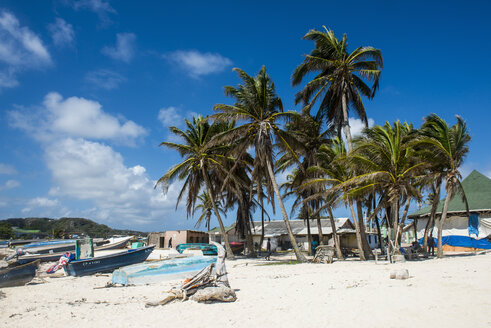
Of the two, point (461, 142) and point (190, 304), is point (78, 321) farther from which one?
point (461, 142)

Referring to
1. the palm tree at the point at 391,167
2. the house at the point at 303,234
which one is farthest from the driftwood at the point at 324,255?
the house at the point at 303,234

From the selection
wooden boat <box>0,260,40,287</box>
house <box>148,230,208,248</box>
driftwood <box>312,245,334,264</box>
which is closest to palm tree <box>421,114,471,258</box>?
driftwood <box>312,245,334,264</box>

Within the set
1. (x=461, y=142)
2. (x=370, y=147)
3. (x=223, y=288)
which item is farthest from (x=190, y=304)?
(x=461, y=142)

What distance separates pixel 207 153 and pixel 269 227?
2166 cm

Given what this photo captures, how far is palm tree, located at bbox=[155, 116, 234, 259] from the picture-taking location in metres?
21.5

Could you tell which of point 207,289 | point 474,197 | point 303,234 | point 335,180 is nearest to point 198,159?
point 335,180

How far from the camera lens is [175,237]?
119 feet

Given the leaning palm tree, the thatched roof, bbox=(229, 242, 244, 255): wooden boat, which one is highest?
the leaning palm tree

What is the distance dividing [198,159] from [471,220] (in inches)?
829

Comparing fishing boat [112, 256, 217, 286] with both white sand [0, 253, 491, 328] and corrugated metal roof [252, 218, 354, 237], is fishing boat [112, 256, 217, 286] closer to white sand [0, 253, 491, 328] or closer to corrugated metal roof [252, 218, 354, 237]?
white sand [0, 253, 491, 328]

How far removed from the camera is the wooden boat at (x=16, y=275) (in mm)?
12211

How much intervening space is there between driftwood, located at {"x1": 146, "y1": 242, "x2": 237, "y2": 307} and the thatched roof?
23.8 metres

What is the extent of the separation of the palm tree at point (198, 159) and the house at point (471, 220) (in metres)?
15.9

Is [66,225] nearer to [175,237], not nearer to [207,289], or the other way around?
[175,237]
